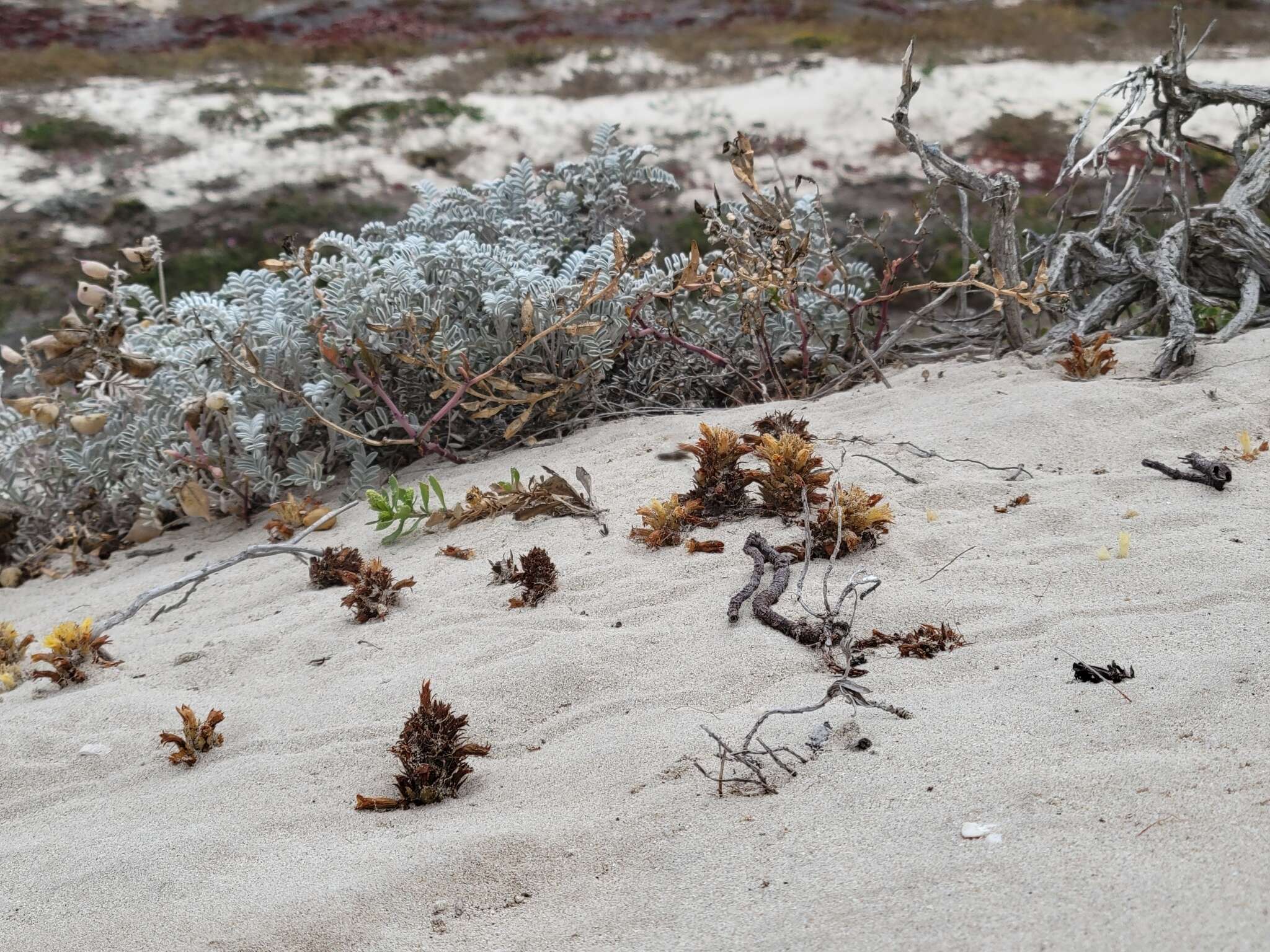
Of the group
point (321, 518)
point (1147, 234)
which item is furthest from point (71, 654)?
point (1147, 234)

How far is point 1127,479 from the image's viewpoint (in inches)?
116

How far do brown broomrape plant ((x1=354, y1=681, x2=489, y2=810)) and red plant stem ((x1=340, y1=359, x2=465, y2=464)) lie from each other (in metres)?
2.03

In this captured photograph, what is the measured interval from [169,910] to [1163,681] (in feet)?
5.95

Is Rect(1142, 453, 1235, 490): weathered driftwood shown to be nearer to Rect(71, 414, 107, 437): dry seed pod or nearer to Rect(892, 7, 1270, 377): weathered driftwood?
Rect(892, 7, 1270, 377): weathered driftwood

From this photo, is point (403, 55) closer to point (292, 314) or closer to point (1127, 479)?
point (292, 314)

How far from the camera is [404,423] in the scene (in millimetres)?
4066

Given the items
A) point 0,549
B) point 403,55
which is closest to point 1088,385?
point 0,549

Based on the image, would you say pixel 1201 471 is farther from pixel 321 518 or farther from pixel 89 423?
pixel 89 423

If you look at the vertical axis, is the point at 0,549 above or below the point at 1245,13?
below

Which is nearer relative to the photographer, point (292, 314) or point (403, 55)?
point (292, 314)

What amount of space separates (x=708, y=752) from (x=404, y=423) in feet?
7.98

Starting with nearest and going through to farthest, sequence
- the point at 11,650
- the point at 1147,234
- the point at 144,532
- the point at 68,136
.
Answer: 1. the point at 11,650
2. the point at 144,532
3. the point at 1147,234
4. the point at 68,136

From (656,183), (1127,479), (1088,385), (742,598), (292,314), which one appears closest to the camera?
(742,598)

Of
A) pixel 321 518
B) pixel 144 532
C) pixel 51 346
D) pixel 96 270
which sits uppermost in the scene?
pixel 96 270
